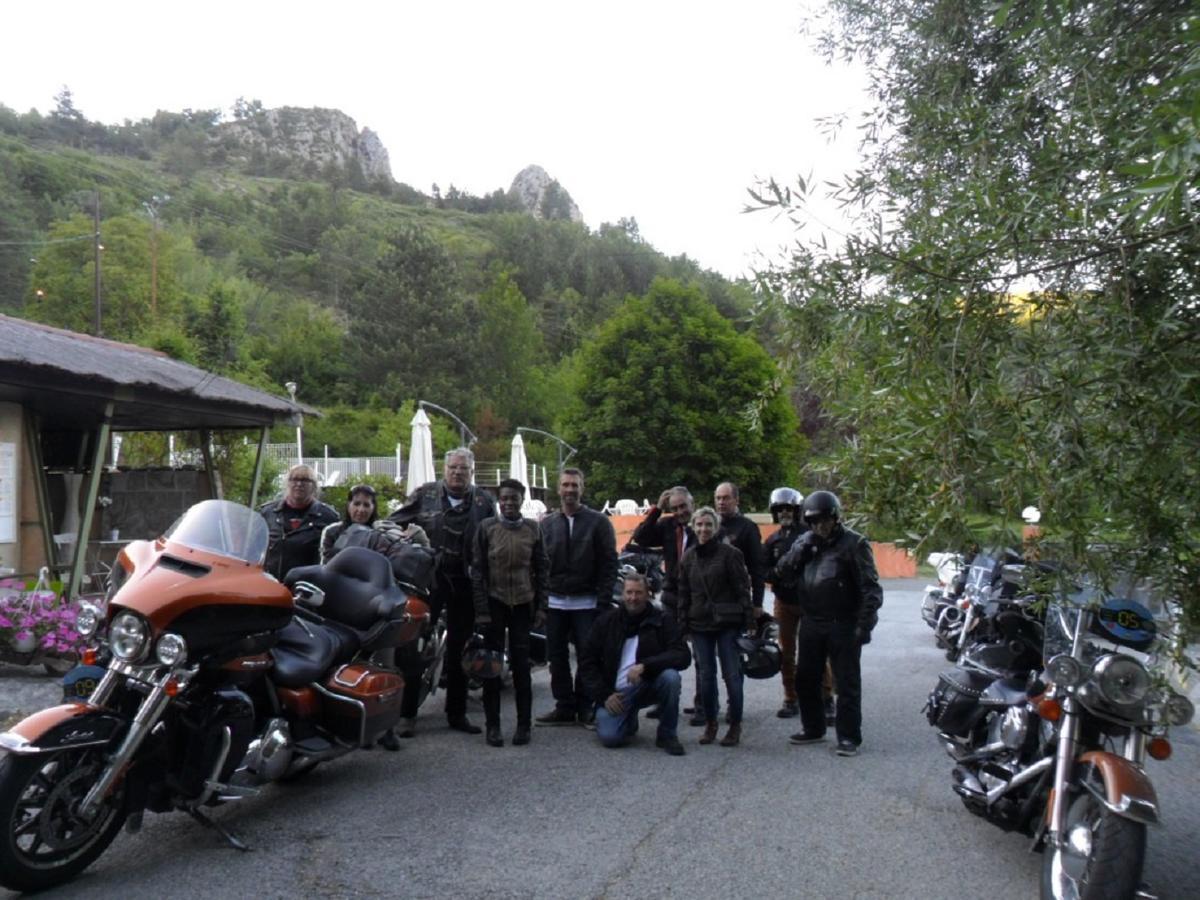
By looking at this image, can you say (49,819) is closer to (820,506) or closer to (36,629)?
(36,629)

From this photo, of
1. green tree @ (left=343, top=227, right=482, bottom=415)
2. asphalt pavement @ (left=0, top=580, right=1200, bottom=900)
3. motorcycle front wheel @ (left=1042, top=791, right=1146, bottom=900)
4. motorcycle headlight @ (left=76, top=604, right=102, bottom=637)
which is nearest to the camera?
motorcycle front wheel @ (left=1042, top=791, right=1146, bottom=900)

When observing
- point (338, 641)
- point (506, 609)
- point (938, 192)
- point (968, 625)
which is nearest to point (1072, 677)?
point (938, 192)

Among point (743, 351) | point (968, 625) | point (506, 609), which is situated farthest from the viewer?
point (743, 351)

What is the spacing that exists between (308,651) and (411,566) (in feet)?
4.74

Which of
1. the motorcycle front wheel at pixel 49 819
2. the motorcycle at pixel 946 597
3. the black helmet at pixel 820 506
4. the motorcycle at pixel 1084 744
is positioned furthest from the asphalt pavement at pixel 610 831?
the motorcycle at pixel 946 597

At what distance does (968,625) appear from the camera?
10.3 m

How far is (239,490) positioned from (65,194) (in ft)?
240

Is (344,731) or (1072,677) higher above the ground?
(1072,677)

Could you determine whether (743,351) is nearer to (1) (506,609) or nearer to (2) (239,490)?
(2) (239,490)

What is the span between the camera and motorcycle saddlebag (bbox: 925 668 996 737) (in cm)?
564

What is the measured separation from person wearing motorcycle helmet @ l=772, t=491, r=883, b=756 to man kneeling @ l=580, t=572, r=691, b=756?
90 centimetres

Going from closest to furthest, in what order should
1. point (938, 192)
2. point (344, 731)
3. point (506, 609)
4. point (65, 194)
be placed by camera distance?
point (938, 192)
point (344, 731)
point (506, 609)
point (65, 194)

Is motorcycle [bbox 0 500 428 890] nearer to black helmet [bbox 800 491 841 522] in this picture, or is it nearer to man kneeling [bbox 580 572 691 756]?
man kneeling [bbox 580 572 691 756]

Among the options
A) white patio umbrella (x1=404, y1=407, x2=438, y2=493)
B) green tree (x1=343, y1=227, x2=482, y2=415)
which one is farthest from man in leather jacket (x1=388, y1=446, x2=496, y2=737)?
green tree (x1=343, y1=227, x2=482, y2=415)
